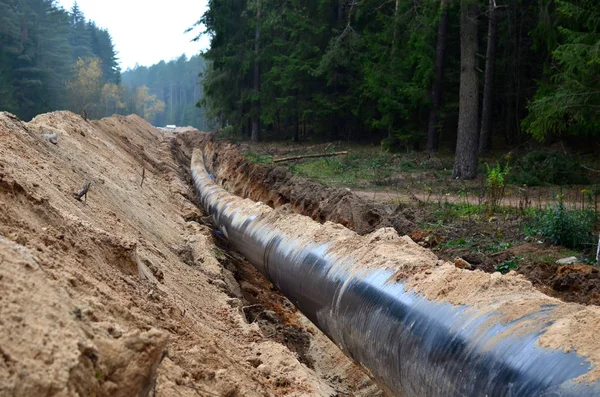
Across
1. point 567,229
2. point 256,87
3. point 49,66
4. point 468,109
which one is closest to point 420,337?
point 567,229

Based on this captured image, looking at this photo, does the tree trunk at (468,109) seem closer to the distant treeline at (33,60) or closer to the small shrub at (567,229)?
the small shrub at (567,229)

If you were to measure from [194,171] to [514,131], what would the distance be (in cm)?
1145

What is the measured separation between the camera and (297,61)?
83.6 ft

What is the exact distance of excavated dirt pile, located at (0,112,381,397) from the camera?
7.27 feet

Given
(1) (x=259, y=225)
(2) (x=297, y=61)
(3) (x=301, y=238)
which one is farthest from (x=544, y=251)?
(2) (x=297, y=61)

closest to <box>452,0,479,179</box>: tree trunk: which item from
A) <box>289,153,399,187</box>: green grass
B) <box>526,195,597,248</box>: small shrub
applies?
<box>289,153,399,187</box>: green grass

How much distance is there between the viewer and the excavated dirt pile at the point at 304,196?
28.3 ft

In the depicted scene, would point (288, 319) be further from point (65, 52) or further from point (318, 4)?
point (65, 52)

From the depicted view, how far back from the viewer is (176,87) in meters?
149

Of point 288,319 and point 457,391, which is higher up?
point 457,391

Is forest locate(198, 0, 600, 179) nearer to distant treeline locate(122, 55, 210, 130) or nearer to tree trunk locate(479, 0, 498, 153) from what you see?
tree trunk locate(479, 0, 498, 153)

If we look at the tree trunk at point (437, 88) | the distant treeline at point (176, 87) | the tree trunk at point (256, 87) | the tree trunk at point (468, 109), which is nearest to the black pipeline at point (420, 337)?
the tree trunk at point (468, 109)

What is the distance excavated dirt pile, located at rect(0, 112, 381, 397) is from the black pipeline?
561 millimetres

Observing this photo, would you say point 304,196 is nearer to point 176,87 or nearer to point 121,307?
point 121,307
